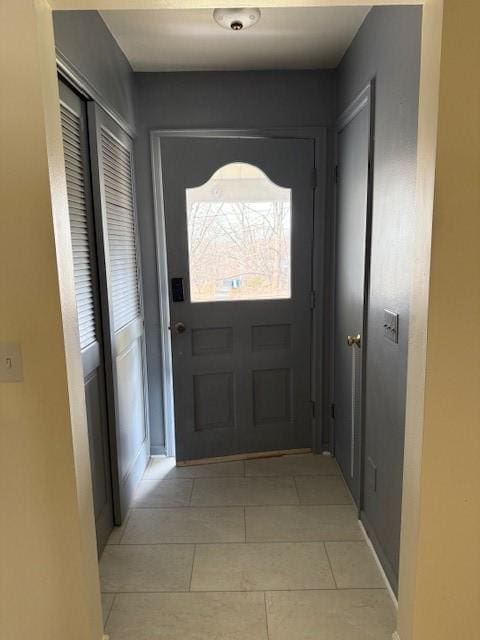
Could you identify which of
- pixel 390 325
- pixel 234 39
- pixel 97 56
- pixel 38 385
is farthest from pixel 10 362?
pixel 234 39

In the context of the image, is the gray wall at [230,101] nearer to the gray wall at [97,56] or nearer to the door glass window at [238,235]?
the gray wall at [97,56]

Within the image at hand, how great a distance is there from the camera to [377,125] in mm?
1929

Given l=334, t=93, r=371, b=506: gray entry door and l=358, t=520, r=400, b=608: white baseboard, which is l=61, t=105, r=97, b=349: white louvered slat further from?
l=358, t=520, r=400, b=608: white baseboard

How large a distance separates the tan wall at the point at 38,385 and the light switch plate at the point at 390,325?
1.19 meters

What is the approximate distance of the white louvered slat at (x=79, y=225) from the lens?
1.81m

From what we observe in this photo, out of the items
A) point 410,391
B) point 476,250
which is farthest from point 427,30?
point 410,391

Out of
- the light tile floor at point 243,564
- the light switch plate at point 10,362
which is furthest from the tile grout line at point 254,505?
the light switch plate at point 10,362

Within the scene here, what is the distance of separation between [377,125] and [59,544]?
203 cm

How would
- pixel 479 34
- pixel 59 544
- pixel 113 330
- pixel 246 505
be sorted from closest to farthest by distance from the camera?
pixel 479 34 → pixel 59 544 → pixel 113 330 → pixel 246 505

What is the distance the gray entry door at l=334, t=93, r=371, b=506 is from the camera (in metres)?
2.15

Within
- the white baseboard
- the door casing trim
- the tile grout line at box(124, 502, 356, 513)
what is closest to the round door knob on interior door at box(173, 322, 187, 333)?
the door casing trim

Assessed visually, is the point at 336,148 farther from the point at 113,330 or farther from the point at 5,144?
the point at 5,144

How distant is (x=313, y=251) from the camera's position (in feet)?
9.27

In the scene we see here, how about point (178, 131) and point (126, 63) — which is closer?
point (126, 63)
